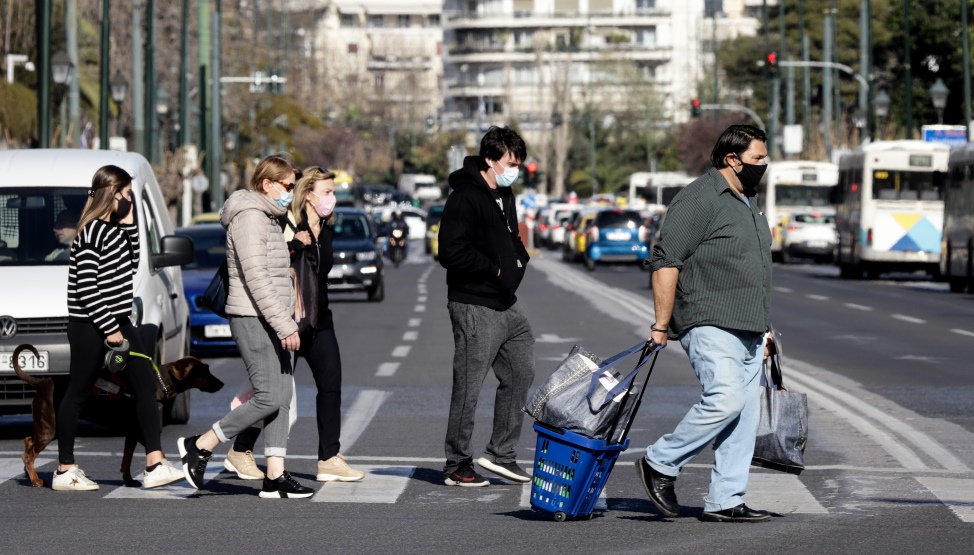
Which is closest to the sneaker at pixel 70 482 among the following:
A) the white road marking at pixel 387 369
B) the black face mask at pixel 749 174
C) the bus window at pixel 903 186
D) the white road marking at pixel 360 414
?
the white road marking at pixel 360 414

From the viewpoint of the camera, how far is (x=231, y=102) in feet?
262

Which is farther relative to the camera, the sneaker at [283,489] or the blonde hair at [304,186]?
the blonde hair at [304,186]

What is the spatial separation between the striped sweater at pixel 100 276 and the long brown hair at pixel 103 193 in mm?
40

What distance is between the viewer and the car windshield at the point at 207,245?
22703mm

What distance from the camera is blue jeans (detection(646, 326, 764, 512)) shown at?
848 centimetres

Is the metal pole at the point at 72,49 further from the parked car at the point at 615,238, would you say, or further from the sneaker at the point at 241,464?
the sneaker at the point at 241,464

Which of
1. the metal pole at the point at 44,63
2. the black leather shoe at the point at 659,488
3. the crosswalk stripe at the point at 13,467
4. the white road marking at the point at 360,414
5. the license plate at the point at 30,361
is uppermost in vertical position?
the metal pole at the point at 44,63

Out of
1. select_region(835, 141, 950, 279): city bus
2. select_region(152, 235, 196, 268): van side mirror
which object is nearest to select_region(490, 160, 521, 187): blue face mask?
select_region(152, 235, 196, 268): van side mirror

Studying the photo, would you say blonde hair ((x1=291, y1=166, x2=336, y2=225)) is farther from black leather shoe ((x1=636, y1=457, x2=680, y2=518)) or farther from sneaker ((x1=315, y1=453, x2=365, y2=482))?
black leather shoe ((x1=636, y1=457, x2=680, y2=518))

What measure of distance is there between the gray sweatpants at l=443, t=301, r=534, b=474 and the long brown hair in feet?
5.84

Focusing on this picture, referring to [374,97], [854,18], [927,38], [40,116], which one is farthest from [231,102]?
[374,97]

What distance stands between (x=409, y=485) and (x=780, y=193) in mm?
50422

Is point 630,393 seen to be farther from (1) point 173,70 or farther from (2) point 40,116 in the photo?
(1) point 173,70

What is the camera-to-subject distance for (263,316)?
31.3 feet
